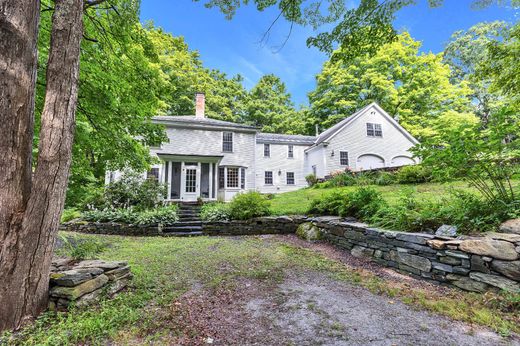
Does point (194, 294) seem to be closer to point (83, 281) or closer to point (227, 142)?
point (83, 281)

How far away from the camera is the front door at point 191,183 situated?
47.0 feet

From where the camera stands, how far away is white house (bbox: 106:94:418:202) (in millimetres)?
14570

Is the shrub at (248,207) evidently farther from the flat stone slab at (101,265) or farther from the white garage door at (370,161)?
the white garage door at (370,161)

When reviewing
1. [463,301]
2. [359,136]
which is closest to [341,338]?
[463,301]

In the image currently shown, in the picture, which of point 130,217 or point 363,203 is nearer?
point 363,203

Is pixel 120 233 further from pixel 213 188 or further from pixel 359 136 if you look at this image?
pixel 359 136

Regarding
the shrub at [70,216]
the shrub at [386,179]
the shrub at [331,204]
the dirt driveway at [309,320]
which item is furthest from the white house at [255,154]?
the dirt driveway at [309,320]

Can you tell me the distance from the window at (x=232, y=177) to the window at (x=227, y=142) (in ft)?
4.67

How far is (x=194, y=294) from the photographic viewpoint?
3.12 metres

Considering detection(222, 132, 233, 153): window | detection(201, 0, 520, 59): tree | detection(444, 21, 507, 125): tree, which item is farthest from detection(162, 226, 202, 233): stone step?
detection(444, 21, 507, 125): tree

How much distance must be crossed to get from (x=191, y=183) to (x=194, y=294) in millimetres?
12028

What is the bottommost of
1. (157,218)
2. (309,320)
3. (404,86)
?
(309,320)

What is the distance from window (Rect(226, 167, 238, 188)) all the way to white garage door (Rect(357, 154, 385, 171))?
9.95 meters

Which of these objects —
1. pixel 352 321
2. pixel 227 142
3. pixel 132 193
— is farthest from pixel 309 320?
pixel 227 142
